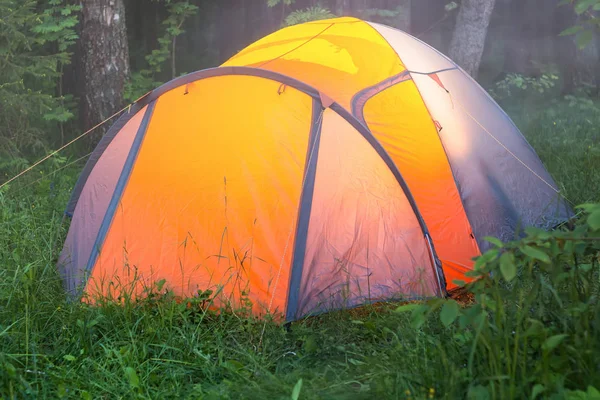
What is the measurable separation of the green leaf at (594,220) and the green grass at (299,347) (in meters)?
0.13

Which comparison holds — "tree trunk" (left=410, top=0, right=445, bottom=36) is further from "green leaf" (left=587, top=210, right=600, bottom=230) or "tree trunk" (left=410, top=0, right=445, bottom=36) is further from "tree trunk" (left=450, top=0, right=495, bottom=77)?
"green leaf" (left=587, top=210, right=600, bottom=230)

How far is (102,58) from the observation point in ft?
24.5

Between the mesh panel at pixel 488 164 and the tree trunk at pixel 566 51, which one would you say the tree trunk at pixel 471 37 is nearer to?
the tree trunk at pixel 566 51

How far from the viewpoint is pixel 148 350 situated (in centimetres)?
324

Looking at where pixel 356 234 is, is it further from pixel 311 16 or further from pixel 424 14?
pixel 424 14

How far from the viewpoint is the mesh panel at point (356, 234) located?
12.3 ft

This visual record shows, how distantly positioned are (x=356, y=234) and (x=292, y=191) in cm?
43

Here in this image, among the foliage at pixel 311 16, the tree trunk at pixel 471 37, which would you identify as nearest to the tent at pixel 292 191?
the foliage at pixel 311 16

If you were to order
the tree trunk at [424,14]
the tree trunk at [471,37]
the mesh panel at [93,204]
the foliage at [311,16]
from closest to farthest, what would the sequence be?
the mesh panel at [93,204], the foliage at [311,16], the tree trunk at [471,37], the tree trunk at [424,14]

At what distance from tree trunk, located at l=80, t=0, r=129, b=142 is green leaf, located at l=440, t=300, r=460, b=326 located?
19.7ft

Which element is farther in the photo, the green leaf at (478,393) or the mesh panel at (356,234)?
the mesh panel at (356,234)

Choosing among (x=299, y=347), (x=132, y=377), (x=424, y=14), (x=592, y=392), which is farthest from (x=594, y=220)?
(x=424, y=14)

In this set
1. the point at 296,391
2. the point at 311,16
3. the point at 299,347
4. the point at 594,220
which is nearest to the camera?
the point at 594,220

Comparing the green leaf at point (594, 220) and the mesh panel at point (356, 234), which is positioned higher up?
the green leaf at point (594, 220)
